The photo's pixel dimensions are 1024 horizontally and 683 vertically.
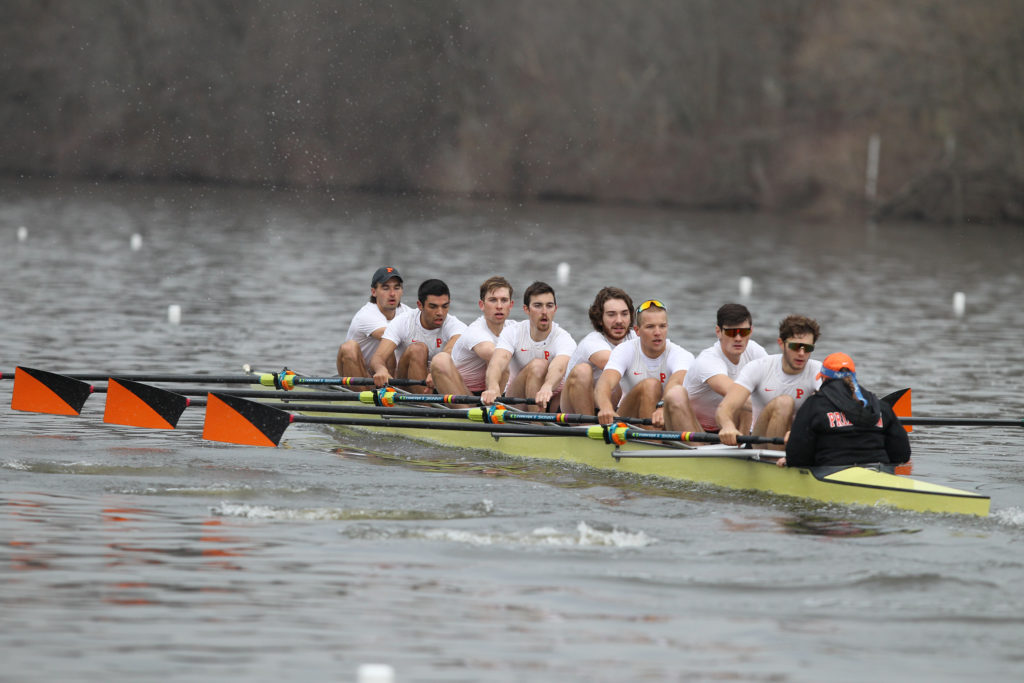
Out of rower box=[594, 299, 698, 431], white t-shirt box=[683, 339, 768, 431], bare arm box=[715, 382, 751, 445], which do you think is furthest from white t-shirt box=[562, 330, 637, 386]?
bare arm box=[715, 382, 751, 445]

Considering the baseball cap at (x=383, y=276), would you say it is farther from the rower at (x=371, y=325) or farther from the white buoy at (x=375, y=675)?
the white buoy at (x=375, y=675)

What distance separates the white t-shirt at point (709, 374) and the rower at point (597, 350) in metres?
Answer: 0.64

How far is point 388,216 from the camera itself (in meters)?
43.6

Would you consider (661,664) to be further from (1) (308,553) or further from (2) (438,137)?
(2) (438,137)

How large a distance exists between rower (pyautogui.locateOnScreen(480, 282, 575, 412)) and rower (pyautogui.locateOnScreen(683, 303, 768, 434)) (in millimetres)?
1259

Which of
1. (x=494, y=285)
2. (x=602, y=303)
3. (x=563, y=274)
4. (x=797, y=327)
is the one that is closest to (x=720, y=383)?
(x=797, y=327)

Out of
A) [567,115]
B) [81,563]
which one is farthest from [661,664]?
[567,115]

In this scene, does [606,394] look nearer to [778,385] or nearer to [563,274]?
[778,385]

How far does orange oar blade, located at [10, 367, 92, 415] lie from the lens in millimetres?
12031

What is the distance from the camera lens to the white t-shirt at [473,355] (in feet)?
38.8

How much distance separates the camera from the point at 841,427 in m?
8.82

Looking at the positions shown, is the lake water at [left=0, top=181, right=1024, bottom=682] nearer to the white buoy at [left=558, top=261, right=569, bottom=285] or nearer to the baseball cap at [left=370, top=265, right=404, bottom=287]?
the baseball cap at [left=370, top=265, right=404, bottom=287]

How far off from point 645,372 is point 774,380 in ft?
3.94

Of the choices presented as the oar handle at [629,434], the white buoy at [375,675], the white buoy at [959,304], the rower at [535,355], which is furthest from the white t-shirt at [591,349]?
the white buoy at [959,304]
